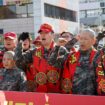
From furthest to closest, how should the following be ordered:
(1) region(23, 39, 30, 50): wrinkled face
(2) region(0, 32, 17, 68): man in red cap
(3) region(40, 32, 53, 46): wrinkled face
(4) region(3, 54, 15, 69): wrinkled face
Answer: (1) region(23, 39, 30, 50): wrinkled face
(2) region(0, 32, 17, 68): man in red cap
(4) region(3, 54, 15, 69): wrinkled face
(3) region(40, 32, 53, 46): wrinkled face

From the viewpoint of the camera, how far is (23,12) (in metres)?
35.6

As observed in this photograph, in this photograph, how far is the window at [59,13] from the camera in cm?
3728

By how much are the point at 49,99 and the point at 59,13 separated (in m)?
36.0

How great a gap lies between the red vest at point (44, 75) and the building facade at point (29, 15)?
29.0 meters

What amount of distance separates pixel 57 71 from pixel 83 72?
445 mm

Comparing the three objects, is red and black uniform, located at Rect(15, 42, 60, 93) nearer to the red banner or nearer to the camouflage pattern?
the camouflage pattern

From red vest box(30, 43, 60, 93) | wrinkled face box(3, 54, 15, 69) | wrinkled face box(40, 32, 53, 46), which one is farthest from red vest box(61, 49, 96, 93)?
wrinkled face box(3, 54, 15, 69)

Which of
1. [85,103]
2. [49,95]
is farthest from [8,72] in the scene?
[85,103]

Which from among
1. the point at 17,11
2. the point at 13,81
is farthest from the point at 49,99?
the point at 17,11

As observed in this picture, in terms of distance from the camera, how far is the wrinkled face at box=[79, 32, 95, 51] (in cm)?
470

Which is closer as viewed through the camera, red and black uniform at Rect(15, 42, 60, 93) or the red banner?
the red banner

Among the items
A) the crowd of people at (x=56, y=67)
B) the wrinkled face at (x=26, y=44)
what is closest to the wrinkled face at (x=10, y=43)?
the wrinkled face at (x=26, y=44)

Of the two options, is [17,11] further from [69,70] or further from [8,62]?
[69,70]

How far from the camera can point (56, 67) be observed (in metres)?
4.98
